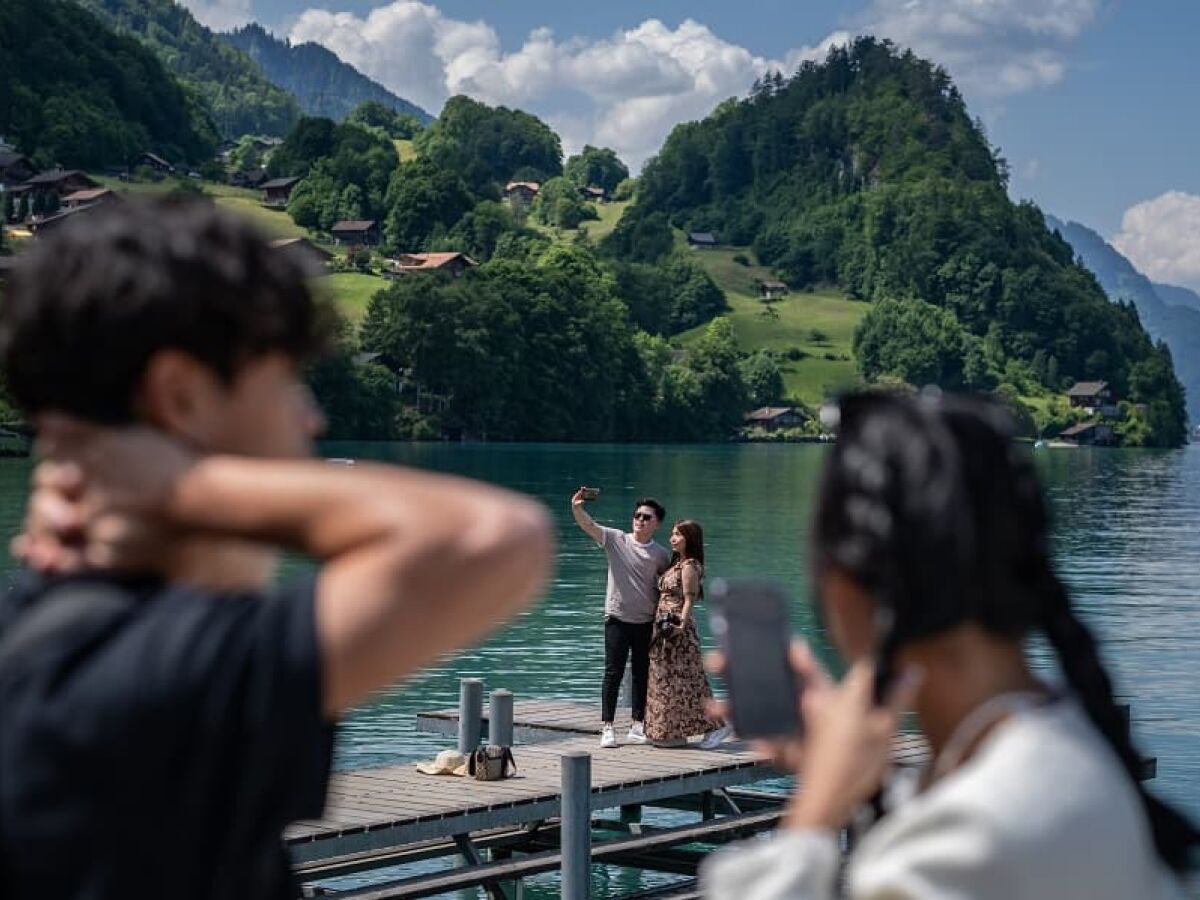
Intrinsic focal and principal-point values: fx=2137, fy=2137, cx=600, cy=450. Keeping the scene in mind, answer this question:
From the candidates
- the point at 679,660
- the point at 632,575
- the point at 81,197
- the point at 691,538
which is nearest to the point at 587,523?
the point at 632,575

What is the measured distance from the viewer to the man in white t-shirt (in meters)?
15.1

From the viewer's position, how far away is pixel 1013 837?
5.82ft

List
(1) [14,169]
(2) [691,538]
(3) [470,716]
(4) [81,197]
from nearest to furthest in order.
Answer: (2) [691,538]
(3) [470,716]
(4) [81,197]
(1) [14,169]

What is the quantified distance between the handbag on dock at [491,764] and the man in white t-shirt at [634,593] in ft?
4.27

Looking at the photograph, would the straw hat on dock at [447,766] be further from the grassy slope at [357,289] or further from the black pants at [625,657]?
the grassy slope at [357,289]

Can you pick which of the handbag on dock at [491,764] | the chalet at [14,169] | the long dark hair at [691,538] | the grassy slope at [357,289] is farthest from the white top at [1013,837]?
the chalet at [14,169]

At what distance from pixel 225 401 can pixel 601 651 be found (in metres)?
34.7

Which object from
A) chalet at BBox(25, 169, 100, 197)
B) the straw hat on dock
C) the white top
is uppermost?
chalet at BBox(25, 169, 100, 197)

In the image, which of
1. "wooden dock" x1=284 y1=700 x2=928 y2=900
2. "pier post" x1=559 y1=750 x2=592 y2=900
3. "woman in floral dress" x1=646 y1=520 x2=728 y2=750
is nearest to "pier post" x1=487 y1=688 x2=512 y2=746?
"wooden dock" x1=284 y1=700 x2=928 y2=900

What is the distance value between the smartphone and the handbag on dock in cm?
1201

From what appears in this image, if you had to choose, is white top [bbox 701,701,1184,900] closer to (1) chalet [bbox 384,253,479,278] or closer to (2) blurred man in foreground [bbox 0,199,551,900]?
(2) blurred man in foreground [bbox 0,199,551,900]

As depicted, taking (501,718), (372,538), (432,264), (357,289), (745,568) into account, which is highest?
(432,264)

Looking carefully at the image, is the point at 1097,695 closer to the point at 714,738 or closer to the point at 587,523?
the point at 587,523

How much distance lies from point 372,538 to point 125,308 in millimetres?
318
